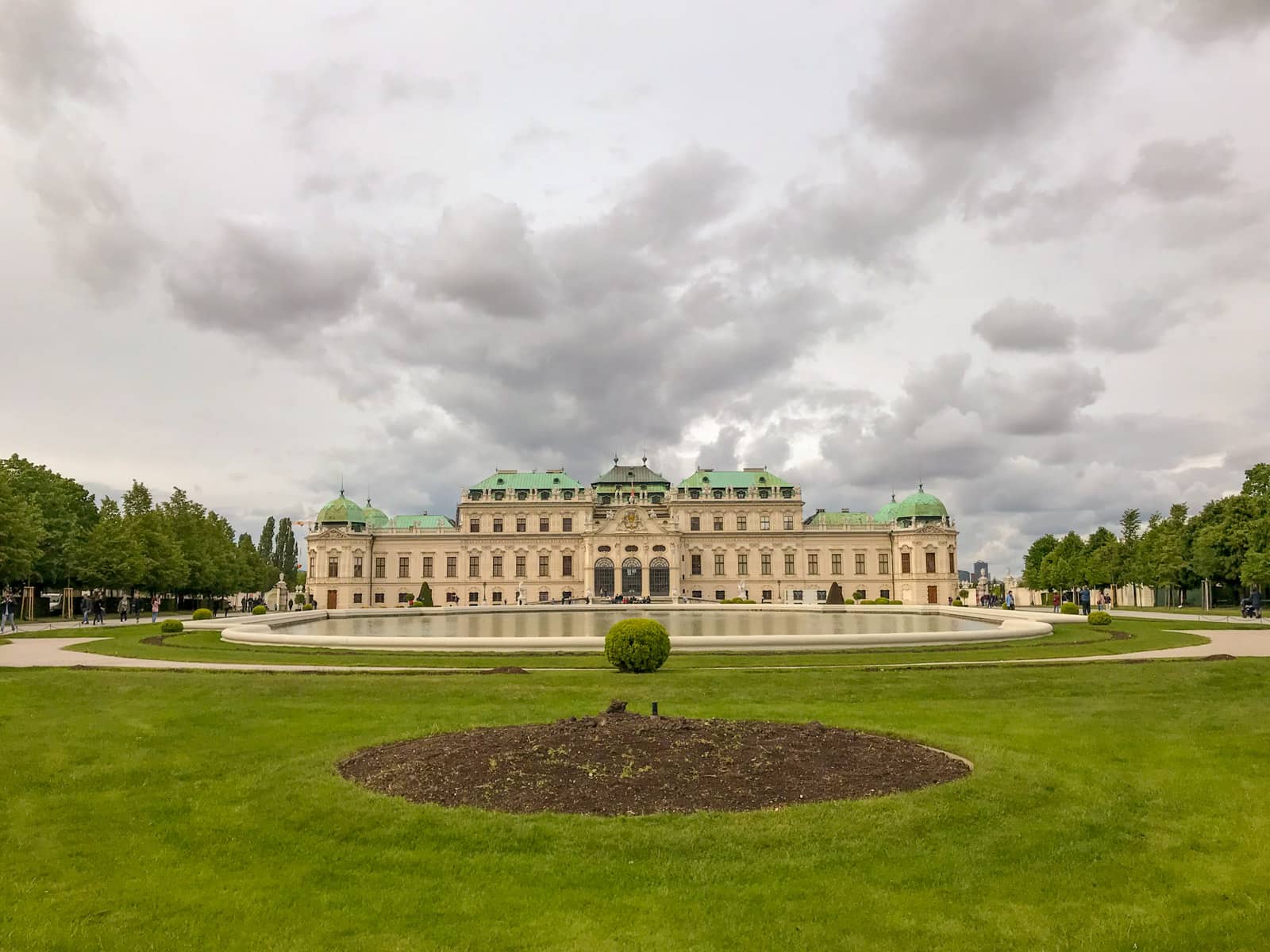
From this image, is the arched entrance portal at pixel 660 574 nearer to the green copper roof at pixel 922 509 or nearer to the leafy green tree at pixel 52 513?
the green copper roof at pixel 922 509

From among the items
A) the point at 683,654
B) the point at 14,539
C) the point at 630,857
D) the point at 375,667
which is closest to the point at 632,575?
the point at 14,539

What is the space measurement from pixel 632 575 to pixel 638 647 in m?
71.5

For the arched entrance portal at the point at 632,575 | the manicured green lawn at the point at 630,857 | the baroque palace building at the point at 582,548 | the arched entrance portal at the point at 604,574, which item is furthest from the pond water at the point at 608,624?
the baroque palace building at the point at 582,548

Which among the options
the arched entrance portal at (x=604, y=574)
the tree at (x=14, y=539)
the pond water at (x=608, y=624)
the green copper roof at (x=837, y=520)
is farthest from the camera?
the green copper roof at (x=837, y=520)

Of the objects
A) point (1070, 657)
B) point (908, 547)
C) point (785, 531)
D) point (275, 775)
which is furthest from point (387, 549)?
point (275, 775)

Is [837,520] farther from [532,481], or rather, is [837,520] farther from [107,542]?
[107,542]

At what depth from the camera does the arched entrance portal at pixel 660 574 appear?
95062 millimetres

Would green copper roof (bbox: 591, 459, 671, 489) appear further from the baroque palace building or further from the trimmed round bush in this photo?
the trimmed round bush

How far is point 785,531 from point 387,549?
1780 inches

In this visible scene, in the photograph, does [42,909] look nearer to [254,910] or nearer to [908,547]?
[254,910]

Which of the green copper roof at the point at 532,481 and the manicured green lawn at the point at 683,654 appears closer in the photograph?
the manicured green lawn at the point at 683,654

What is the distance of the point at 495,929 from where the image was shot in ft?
23.8

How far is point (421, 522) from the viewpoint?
342 feet

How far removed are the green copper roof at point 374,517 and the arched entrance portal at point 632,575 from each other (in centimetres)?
2994
